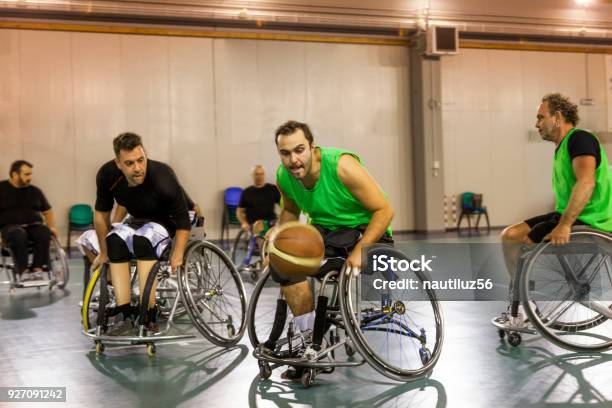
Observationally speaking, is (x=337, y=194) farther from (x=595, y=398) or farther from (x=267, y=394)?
(x=595, y=398)

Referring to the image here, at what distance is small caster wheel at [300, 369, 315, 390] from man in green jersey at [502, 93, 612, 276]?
1.17 metres

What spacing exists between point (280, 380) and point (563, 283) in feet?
4.54

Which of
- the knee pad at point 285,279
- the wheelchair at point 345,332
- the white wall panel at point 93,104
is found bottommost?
the wheelchair at point 345,332

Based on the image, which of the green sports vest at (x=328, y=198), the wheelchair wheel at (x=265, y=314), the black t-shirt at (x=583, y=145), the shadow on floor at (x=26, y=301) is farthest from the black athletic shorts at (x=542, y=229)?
the shadow on floor at (x=26, y=301)

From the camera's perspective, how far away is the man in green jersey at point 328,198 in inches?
112

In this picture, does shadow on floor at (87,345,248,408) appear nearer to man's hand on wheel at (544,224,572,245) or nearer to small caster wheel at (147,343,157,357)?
small caster wheel at (147,343,157,357)

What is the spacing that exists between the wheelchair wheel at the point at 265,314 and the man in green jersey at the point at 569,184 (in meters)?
1.18

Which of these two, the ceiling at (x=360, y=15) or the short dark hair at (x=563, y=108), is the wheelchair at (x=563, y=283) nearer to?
the short dark hair at (x=563, y=108)

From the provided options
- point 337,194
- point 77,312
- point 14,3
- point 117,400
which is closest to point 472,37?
point 14,3

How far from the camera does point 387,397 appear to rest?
2666mm

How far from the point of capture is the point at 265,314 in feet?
14.6

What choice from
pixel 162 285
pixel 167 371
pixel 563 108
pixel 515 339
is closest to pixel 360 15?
pixel 162 285

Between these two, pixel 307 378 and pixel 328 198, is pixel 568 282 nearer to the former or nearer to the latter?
pixel 328 198

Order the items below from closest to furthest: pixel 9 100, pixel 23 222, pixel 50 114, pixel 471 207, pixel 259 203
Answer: pixel 23 222 → pixel 259 203 → pixel 9 100 → pixel 50 114 → pixel 471 207
